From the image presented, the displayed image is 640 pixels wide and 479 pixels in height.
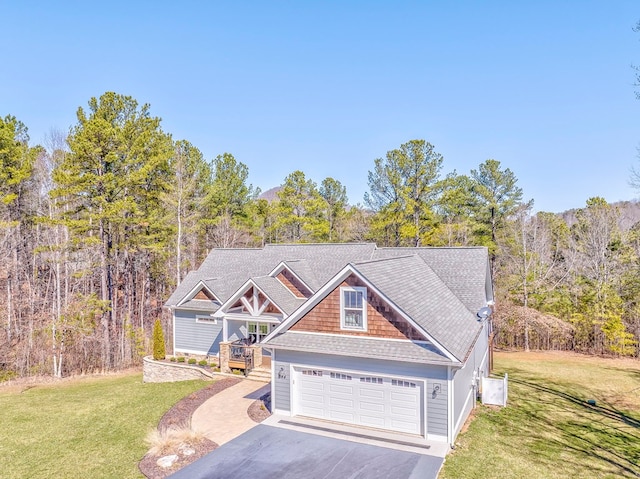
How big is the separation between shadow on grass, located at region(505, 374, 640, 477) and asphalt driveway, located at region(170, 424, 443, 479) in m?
4.24

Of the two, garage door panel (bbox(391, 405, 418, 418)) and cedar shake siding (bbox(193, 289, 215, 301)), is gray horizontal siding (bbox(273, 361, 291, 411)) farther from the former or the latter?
cedar shake siding (bbox(193, 289, 215, 301))

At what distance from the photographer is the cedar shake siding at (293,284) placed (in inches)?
790

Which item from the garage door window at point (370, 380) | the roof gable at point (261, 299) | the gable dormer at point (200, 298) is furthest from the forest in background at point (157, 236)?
the garage door window at point (370, 380)

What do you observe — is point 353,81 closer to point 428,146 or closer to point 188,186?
point 428,146

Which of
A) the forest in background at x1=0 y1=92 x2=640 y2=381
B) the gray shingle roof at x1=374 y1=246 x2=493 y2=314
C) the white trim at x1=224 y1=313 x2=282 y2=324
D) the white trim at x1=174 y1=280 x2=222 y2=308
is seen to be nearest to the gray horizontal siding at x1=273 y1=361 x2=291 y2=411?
the white trim at x1=224 y1=313 x2=282 y2=324

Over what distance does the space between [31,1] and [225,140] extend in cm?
1740

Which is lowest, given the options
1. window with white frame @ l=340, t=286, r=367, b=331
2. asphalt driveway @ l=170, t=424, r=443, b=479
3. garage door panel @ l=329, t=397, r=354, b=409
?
asphalt driveway @ l=170, t=424, r=443, b=479

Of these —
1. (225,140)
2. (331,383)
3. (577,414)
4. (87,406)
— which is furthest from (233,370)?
(225,140)

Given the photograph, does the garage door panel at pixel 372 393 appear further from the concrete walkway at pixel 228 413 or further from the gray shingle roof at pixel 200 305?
the gray shingle roof at pixel 200 305

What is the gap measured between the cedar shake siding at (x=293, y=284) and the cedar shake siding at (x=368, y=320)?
20.9 ft

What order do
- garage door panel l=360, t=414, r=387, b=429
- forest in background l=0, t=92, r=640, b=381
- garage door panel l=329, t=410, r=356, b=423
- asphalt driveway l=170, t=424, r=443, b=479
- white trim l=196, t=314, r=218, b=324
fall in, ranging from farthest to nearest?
1. forest in background l=0, t=92, r=640, b=381
2. white trim l=196, t=314, r=218, b=324
3. garage door panel l=329, t=410, r=356, b=423
4. garage door panel l=360, t=414, r=387, b=429
5. asphalt driveway l=170, t=424, r=443, b=479

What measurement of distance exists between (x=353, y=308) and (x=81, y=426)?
10450 mm

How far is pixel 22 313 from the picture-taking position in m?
24.8

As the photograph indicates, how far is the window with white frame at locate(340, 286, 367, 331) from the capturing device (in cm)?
1257
